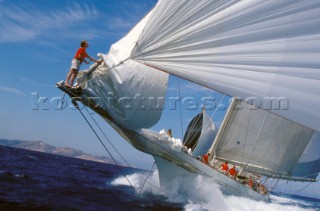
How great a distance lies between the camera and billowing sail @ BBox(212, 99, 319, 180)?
21641 millimetres

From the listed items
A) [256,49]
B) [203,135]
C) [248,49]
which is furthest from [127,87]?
[203,135]

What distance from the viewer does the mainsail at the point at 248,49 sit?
7352mm

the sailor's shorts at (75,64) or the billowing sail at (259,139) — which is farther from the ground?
the sailor's shorts at (75,64)

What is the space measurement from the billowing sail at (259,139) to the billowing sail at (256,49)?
14.0m

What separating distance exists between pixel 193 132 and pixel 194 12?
48.6ft

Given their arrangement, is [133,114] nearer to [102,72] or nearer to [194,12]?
[102,72]

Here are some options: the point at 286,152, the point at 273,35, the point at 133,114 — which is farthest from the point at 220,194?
the point at 273,35

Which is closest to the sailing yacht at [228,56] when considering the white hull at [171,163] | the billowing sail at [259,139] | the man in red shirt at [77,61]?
the man in red shirt at [77,61]

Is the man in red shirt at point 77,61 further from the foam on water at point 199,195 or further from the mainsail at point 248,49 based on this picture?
the foam on water at point 199,195

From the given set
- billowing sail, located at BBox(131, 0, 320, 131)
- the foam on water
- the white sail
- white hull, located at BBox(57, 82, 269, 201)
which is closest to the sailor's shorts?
billowing sail, located at BBox(131, 0, 320, 131)

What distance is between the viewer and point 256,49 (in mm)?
7469

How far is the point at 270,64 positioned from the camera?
7.43m

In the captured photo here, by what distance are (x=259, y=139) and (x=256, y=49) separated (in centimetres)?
1537

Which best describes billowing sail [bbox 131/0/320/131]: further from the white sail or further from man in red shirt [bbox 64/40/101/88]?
the white sail
